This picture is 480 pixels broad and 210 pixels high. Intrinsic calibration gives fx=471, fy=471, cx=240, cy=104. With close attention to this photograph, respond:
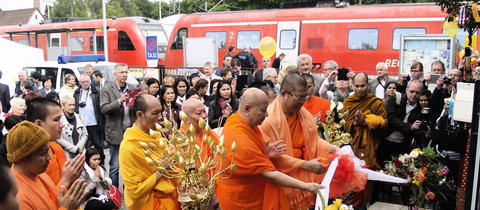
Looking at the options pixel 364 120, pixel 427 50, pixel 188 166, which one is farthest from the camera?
pixel 427 50

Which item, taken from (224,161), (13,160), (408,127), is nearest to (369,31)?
(408,127)

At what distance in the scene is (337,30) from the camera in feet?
54.8

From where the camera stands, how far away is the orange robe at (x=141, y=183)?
11.6ft

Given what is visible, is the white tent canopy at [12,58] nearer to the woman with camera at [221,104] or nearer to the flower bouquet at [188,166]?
the woman with camera at [221,104]

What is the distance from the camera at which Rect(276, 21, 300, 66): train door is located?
17547 mm

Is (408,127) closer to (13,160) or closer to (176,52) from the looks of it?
(13,160)

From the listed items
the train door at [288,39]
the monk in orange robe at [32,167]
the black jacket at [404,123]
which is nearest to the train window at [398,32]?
the train door at [288,39]

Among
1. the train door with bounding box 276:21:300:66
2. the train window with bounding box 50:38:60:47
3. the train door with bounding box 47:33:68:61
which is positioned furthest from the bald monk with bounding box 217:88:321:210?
the train window with bounding box 50:38:60:47

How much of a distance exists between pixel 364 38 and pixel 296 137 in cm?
1270

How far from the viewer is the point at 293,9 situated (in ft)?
58.5

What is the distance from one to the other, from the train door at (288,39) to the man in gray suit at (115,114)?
10976mm

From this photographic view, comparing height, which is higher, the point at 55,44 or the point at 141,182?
the point at 55,44

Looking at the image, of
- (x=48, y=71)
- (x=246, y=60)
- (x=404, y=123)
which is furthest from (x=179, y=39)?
(x=404, y=123)

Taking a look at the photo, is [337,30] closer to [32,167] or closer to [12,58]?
[12,58]
